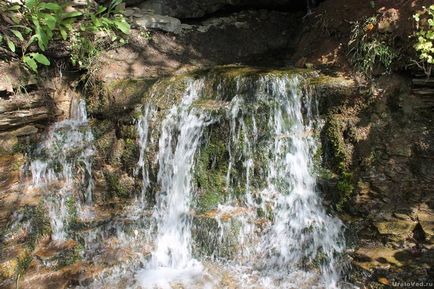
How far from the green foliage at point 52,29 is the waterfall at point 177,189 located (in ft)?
6.19

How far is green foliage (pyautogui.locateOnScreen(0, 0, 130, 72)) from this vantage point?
549 cm

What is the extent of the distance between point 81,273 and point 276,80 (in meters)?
3.17

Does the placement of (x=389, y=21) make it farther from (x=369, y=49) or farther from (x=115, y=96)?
(x=115, y=96)

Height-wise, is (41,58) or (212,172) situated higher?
(41,58)

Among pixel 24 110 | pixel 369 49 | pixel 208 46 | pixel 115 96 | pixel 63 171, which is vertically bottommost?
pixel 63 171

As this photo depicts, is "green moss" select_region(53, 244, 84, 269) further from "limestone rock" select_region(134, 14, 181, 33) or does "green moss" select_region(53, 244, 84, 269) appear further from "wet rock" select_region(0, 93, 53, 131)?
"limestone rock" select_region(134, 14, 181, 33)

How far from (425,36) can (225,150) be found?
8.25 ft

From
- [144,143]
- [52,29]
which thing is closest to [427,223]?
[144,143]

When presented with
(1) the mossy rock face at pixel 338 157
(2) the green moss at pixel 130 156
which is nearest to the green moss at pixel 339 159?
(1) the mossy rock face at pixel 338 157

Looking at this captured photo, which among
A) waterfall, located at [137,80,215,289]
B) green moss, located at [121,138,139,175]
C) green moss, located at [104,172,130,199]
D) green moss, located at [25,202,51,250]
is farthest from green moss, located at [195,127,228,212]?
green moss, located at [25,202,51,250]

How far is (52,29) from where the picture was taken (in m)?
5.74

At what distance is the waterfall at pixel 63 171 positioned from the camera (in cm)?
523

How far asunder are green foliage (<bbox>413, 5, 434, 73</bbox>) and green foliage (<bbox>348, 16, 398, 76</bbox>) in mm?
352

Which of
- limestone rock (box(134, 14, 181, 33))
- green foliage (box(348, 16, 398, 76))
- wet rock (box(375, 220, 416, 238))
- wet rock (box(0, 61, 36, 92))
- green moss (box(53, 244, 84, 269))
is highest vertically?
limestone rock (box(134, 14, 181, 33))
